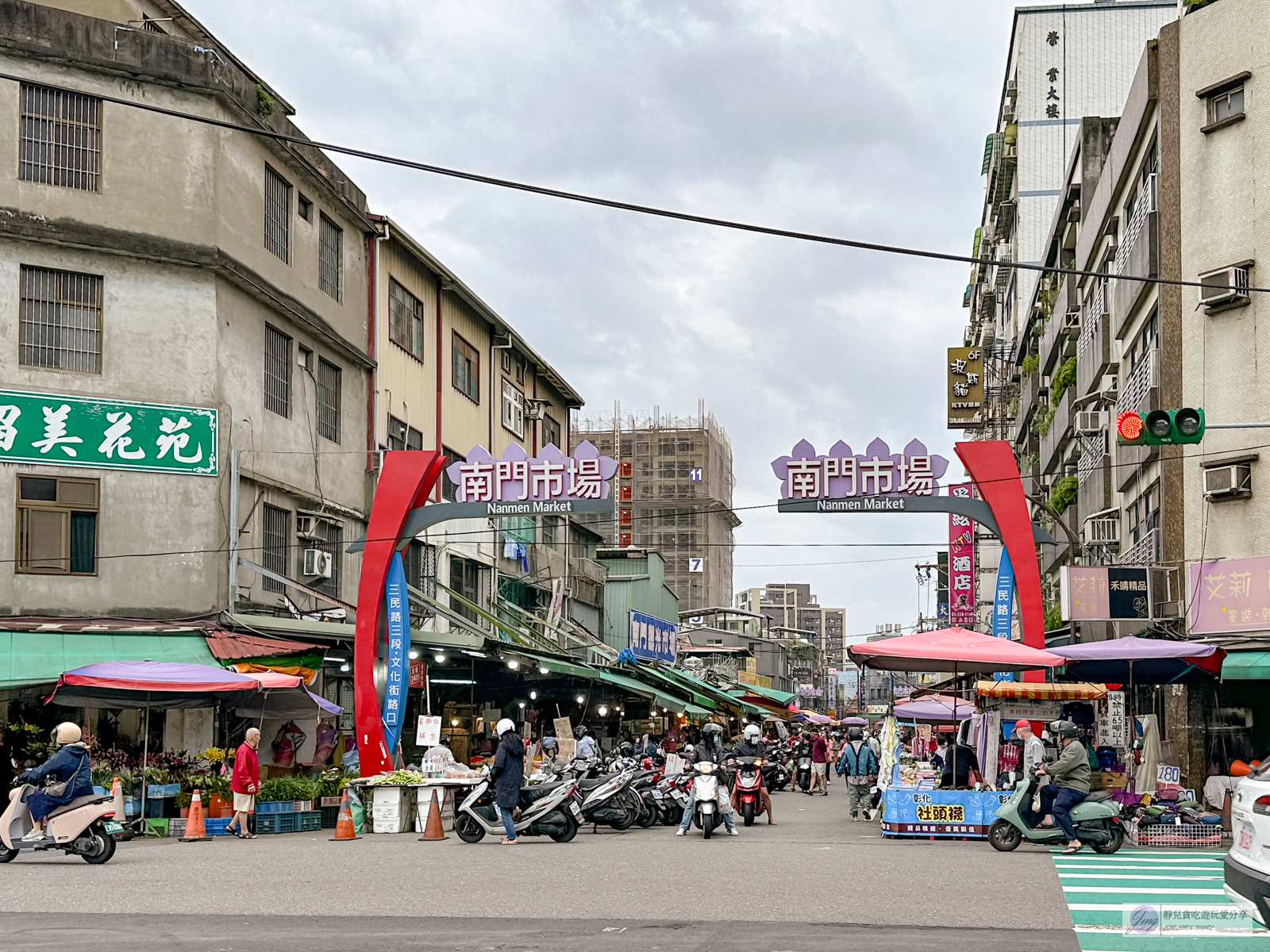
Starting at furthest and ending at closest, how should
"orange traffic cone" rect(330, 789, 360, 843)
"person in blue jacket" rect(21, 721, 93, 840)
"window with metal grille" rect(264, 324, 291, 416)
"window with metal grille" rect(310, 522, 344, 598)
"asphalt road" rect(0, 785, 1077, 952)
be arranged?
"window with metal grille" rect(310, 522, 344, 598) < "window with metal grille" rect(264, 324, 291, 416) < "orange traffic cone" rect(330, 789, 360, 843) < "person in blue jacket" rect(21, 721, 93, 840) < "asphalt road" rect(0, 785, 1077, 952)

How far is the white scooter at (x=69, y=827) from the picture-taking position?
53.4 feet

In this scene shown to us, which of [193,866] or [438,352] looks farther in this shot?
[438,352]

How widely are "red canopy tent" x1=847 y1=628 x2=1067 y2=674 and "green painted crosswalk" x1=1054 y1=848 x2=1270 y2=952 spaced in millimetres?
2867

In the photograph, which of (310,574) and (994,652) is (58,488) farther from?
(994,652)

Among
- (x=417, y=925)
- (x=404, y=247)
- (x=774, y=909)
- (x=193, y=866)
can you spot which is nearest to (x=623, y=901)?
(x=774, y=909)

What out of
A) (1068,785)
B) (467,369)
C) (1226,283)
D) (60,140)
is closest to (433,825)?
(1068,785)

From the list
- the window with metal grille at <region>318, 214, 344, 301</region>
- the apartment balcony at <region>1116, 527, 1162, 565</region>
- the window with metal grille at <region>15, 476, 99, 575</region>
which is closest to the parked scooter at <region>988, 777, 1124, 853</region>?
the apartment balcony at <region>1116, 527, 1162, 565</region>

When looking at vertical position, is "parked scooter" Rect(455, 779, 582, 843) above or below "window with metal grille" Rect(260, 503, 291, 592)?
below

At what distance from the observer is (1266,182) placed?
25.1m

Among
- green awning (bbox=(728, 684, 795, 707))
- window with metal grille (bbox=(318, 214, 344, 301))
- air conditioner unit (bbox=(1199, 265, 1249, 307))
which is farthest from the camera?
green awning (bbox=(728, 684, 795, 707))

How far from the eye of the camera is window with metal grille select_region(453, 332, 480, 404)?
3931 cm

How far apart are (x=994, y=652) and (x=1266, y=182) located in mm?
10373

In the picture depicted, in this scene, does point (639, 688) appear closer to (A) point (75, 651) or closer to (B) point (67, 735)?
(A) point (75, 651)

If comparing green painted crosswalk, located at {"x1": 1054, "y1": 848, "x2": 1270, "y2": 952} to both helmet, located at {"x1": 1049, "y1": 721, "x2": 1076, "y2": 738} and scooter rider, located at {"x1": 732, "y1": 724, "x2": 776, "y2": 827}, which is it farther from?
scooter rider, located at {"x1": 732, "y1": 724, "x2": 776, "y2": 827}
